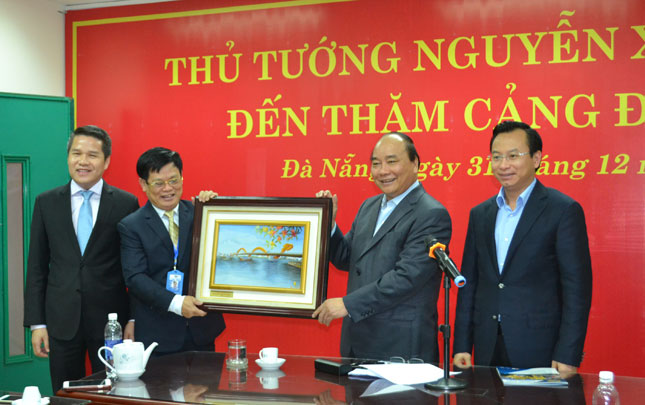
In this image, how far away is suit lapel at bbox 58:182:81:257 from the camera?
323cm

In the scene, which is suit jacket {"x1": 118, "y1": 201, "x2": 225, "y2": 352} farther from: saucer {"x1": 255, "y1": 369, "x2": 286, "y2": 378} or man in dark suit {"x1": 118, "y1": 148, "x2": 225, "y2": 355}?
saucer {"x1": 255, "y1": 369, "x2": 286, "y2": 378}

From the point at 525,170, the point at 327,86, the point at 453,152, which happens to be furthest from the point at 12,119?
the point at 525,170

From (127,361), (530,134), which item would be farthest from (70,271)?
(530,134)

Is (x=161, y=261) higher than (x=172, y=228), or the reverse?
(x=172, y=228)

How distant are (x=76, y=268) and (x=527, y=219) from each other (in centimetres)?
215

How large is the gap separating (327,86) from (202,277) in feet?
6.34

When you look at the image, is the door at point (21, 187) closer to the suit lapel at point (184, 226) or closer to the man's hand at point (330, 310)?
the suit lapel at point (184, 226)

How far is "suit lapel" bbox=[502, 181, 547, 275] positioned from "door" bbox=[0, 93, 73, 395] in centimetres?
328

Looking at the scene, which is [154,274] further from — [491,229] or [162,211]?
[491,229]

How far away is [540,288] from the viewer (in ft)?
8.82

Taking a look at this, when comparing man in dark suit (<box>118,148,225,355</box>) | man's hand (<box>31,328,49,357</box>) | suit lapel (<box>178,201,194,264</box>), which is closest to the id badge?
man in dark suit (<box>118,148,225,355</box>)

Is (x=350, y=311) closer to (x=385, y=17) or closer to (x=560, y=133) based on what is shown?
(x=560, y=133)

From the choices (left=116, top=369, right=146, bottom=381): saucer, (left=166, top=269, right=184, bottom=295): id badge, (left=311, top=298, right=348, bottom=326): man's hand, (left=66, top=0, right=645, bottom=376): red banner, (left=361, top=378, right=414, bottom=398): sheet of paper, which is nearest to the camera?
(left=361, top=378, right=414, bottom=398): sheet of paper

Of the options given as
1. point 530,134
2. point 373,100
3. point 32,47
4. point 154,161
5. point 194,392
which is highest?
point 32,47
